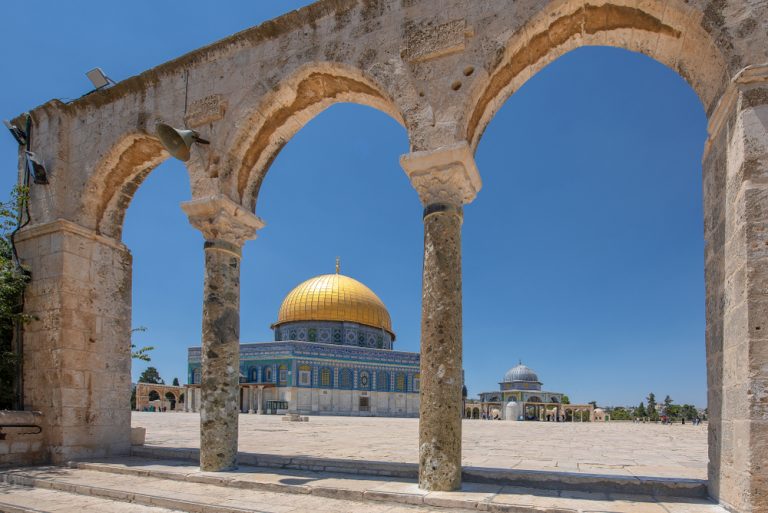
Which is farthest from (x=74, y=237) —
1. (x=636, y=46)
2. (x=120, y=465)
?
(x=636, y=46)

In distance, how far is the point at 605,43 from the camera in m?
5.38

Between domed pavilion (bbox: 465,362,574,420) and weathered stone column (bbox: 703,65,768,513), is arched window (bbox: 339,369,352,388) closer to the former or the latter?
domed pavilion (bbox: 465,362,574,420)

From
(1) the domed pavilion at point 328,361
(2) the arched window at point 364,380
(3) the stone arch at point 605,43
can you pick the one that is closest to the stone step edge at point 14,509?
(3) the stone arch at point 605,43

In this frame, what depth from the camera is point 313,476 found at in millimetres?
5496

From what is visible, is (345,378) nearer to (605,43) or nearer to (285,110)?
(285,110)

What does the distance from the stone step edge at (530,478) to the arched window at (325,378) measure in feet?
106

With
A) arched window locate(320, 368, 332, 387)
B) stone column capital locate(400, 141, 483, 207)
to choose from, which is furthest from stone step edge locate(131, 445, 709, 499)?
arched window locate(320, 368, 332, 387)

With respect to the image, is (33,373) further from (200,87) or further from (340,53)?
(340,53)

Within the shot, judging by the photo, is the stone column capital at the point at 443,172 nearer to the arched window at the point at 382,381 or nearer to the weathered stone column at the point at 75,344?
the weathered stone column at the point at 75,344

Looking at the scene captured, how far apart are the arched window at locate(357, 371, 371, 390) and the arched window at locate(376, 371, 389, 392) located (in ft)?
2.79

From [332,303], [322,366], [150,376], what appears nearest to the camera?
[322,366]

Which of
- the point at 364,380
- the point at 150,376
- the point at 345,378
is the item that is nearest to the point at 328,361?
the point at 345,378

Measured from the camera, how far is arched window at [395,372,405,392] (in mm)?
41500

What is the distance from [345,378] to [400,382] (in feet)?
15.9
